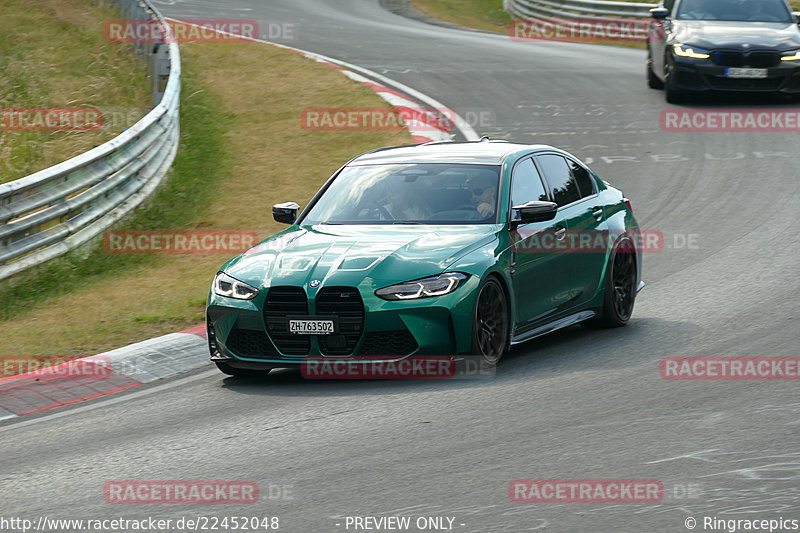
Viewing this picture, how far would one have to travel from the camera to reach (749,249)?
41.1ft

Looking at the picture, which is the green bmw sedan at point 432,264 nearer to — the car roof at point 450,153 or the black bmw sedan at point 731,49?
the car roof at point 450,153

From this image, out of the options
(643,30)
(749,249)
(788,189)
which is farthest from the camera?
(643,30)

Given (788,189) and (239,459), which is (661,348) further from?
(788,189)

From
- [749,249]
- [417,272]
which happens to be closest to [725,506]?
[417,272]

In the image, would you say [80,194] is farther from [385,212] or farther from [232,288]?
[232,288]

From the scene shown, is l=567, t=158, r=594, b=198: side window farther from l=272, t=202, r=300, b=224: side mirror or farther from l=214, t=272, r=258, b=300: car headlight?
l=214, t=272, r=258, b=300: car headlight

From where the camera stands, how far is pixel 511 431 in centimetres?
696

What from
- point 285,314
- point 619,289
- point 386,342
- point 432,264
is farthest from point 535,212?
point 285,314

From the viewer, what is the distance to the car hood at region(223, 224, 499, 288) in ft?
27.3

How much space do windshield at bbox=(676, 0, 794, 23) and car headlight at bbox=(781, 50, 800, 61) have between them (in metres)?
1.26

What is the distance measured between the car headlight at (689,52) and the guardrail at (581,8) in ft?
37.0

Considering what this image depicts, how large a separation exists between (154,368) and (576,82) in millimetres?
15143

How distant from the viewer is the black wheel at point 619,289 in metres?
10.2

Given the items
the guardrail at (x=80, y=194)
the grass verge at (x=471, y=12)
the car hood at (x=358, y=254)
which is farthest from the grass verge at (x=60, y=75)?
the grass verge at (x=471, y=12)
